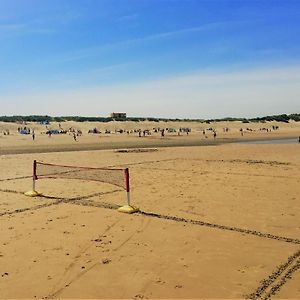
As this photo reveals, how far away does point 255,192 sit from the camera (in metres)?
15.5

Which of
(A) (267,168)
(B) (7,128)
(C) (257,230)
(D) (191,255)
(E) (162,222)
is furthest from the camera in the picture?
(B) (7,128)

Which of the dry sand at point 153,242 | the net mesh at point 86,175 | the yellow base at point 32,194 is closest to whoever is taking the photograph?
the dry sand at point 153,242

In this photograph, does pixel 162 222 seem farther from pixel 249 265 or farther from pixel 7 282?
pixel 7 282

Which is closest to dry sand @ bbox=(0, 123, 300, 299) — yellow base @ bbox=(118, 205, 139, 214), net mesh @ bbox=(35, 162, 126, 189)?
yellow base @ bbox=(118, 205, 139, 214)

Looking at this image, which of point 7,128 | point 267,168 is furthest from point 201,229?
point 7,128

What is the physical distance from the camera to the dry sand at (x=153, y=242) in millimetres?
6824

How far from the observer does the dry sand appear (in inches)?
269

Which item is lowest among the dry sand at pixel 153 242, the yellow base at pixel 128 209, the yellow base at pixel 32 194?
the dry sand at pixel 153 242

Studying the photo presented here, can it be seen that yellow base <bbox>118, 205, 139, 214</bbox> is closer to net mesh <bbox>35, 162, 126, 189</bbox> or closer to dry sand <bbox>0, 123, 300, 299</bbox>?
dry sand <bbox>0, 123, 300, 299</bbox>

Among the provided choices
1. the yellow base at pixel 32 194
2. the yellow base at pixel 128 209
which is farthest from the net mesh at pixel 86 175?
the yellow base at pixel 128 209

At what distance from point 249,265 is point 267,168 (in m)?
16.4

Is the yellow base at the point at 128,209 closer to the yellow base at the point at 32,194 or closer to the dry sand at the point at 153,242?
the dry sand at the point at 153,242

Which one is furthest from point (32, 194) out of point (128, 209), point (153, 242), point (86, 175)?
point (153, 242)

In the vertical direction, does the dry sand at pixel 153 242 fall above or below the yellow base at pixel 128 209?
below
